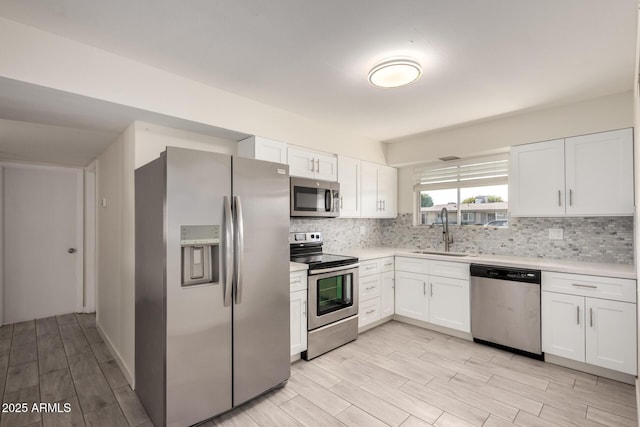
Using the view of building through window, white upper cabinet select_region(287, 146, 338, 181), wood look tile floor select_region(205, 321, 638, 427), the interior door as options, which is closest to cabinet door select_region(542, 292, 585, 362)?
wood look tile floor select_region(205, 321, 638, 427)

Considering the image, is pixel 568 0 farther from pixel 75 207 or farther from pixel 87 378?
pixel 75 207

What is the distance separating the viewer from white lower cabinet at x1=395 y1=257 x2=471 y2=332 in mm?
3393

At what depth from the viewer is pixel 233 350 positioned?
84.0 inches

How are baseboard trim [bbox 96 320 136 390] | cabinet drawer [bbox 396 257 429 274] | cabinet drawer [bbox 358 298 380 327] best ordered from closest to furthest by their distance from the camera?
baseboard trim [bbox 96 320 136 390] < cabinet drawer [bbox 358 298 380 327] < cabinet drawer [bbox 396 257 429 274]

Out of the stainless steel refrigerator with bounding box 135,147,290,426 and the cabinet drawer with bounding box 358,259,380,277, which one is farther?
the cabinet drawer with bounding box 358,259,380,277

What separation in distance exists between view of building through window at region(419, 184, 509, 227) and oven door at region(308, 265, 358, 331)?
1.75 metres

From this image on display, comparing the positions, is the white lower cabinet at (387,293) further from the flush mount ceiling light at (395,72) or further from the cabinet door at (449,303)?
the flush mount ceiling light at (395,72)

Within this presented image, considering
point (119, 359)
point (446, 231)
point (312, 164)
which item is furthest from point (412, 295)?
point (119, 359)

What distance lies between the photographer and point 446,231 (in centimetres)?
409

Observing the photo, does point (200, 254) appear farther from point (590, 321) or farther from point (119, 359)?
point (590, 321)

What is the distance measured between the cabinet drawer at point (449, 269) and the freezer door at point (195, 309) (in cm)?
249

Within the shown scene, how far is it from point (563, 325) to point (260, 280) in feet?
9.05

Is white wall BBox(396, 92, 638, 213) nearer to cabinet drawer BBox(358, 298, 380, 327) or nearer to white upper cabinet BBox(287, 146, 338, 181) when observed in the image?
white upper cabinet BBox(287, 146, 338, 181)

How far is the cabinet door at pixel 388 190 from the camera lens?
445cm
